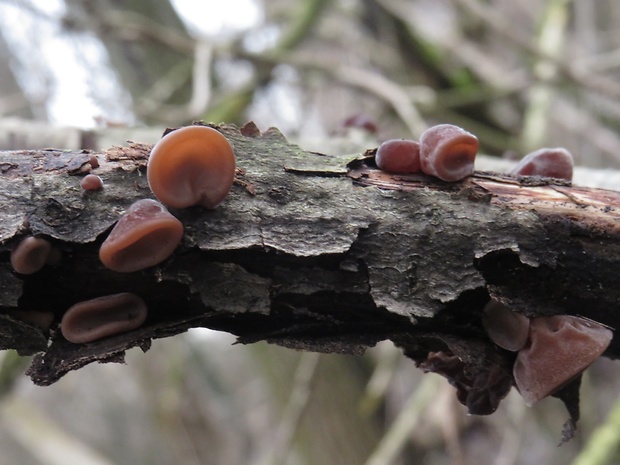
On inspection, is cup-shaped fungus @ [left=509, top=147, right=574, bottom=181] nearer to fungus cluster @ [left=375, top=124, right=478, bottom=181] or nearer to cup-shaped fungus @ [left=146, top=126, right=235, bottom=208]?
fungus cluster @ [left=375, top=124, right=478, bottom=181]

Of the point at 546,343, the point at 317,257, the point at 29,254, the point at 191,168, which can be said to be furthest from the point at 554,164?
the point at 29,254

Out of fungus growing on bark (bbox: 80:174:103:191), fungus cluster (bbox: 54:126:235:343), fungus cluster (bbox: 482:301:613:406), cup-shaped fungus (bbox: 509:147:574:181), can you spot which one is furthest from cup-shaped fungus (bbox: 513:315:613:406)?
fungus growing on bark (bbox: 80:174:103:191)

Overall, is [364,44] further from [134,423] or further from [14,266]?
[134,423]

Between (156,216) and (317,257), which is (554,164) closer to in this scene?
(317,257)

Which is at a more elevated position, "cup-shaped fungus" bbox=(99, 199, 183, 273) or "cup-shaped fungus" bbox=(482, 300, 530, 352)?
"cup-shaped fungus" bbox=(99, 199, 183, 273)

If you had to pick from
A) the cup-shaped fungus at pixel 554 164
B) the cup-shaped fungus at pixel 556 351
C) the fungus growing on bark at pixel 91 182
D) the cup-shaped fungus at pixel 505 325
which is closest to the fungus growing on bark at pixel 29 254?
the fungus growing on bark at pixel 91 182
